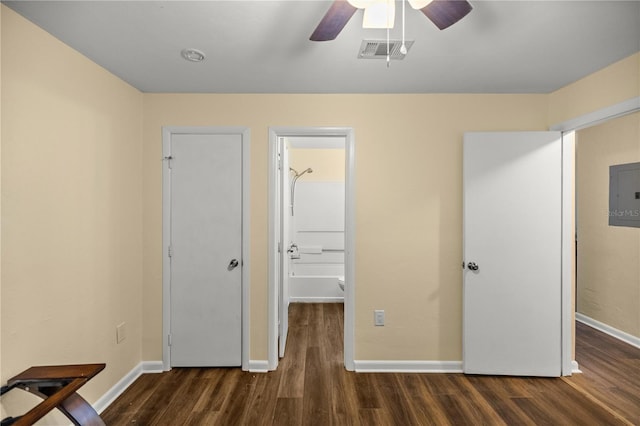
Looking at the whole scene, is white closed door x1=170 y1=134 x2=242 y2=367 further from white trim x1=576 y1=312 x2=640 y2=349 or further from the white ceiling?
white trim x1=576 y1=312 x2=640 y2=349

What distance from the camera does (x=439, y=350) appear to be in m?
2.55

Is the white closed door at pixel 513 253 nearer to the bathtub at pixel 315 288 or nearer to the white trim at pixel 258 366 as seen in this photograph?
the white trim at pixel 258 366

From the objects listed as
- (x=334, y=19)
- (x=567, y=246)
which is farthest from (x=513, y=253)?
(x=334, y=19)

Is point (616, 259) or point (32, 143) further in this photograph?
point (616, 259)

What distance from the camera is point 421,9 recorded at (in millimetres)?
1177

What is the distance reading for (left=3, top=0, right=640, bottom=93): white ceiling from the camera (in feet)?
4.79

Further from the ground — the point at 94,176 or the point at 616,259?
the point at 94,176

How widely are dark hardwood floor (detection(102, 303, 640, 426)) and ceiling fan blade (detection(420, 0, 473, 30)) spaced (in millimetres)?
2272

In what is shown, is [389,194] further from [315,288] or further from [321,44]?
[315,288]

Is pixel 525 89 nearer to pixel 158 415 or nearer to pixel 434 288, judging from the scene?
pixel 434 288

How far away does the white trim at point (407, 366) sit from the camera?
8.26ft

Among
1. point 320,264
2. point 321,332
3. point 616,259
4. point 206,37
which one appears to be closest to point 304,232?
point 320,264

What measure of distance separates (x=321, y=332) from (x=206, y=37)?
297 cm

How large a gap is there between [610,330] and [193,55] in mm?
4775
